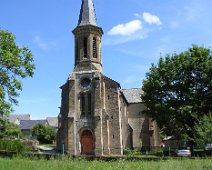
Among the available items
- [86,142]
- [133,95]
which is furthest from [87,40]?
[133,95]

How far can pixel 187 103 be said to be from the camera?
41.5 metres

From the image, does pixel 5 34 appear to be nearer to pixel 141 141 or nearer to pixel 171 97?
pixel 171 97

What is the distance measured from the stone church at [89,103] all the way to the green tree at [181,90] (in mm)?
5078

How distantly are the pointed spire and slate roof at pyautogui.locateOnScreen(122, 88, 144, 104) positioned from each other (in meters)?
15.7

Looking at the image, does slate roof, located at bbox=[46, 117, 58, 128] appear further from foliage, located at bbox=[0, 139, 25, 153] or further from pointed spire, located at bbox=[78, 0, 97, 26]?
foliage, located at bbox=[0, 139, 25, 153]

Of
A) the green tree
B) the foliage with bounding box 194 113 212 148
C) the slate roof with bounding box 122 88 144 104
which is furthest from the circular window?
the foliage with bounding box 194 113 212 148

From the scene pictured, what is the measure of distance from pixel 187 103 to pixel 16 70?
2138 centimetres

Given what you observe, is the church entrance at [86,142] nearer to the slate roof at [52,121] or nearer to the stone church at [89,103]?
the stone church at [89,103]

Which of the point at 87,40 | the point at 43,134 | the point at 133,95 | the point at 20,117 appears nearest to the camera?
the point at 87,40

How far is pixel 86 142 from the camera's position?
4478 centimetres

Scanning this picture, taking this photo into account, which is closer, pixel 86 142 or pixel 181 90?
pixel 181 90

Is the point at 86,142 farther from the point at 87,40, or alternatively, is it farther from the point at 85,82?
the point at 87,40

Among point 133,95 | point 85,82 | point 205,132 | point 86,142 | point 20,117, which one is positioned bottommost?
point 86,142

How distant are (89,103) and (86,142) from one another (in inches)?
203
